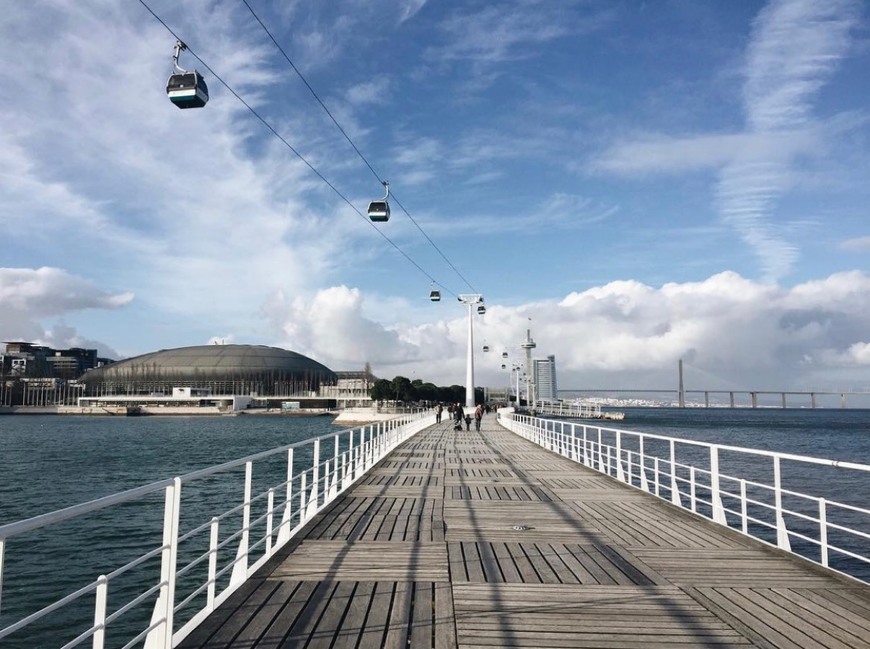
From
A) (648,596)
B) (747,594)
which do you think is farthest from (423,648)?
(747,594)

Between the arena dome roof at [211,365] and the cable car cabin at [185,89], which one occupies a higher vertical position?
the arena dome roof at [211,365]

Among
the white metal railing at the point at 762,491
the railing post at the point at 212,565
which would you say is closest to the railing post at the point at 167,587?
the railing post at the point at 212,565

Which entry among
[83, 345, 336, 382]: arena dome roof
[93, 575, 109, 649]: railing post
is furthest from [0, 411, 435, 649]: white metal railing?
[83, 345, 336, 382]: arena dome roof

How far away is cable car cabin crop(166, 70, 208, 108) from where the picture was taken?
6.91m

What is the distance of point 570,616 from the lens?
4848mm

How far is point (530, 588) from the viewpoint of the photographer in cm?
555

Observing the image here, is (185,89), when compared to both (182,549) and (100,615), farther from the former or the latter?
(182,549)

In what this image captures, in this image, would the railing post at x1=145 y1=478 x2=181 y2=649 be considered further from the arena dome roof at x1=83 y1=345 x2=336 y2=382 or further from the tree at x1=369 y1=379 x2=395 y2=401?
the arena dome roof at x1=83 y1=345 x2=336 y2=382

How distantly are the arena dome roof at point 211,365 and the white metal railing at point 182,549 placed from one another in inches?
5912

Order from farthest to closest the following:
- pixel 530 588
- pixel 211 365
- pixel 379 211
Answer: pixel 211 365 → pixel 379 211 → pixel 530 588

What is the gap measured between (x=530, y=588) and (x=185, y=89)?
6001 mm

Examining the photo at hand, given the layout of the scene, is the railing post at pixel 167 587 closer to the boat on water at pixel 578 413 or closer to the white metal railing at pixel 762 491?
Result: the white metal railing at pixel 762 491

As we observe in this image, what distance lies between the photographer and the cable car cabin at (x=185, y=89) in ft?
22.7

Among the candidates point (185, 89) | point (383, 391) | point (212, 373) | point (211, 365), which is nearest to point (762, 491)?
point (185, 89)
